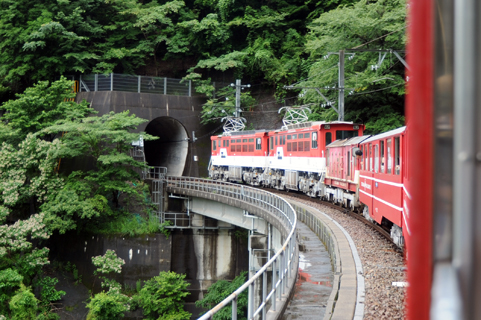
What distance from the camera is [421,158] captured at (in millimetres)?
1462

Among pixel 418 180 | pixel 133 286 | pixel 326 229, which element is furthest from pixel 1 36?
pixel 418 180

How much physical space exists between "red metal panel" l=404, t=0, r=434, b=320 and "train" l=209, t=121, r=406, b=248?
30.6 ft

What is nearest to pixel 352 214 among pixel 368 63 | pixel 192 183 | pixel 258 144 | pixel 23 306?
pixel 368 63

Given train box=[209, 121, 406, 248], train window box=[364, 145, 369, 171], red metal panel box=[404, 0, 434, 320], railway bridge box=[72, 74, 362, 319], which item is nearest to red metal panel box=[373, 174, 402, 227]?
train box=[209, 121, 406, 248]

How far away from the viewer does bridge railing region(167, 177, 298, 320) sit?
6141 mm

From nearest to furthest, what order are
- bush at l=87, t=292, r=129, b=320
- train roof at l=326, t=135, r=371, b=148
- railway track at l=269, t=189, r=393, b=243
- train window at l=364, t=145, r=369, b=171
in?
railway track at l=269, t=189, r=393, b=243, train window at l=364, t=145, r=369, b=171, train roof at l=326, t=135, r=371, b=148, bush at l=87, t=292, r=129, b=320

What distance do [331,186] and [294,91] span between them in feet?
66.6

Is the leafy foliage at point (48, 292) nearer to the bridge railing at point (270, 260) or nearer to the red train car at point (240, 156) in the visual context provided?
the bridge railing at point (270, 260)

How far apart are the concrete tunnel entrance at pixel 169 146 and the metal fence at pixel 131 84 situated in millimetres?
2466

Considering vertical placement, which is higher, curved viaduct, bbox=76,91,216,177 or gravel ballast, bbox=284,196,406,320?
curved viaduct, bbox=76,91,216,177

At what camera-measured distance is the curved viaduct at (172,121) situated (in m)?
38.6

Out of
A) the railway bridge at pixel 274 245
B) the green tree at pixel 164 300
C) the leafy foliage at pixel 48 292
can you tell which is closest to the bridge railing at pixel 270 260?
the railway bridge at pixel 274 245

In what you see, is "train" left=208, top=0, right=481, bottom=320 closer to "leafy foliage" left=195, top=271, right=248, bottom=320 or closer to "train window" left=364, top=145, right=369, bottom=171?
"train window" left=364, top=145, right=369, bottom=171

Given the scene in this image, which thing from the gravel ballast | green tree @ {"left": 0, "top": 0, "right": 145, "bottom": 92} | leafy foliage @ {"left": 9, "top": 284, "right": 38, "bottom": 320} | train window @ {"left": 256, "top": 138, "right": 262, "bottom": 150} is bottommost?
leafy foliage @ {"left": 9, "top": 284, "right": 38, "bottom": 320}
